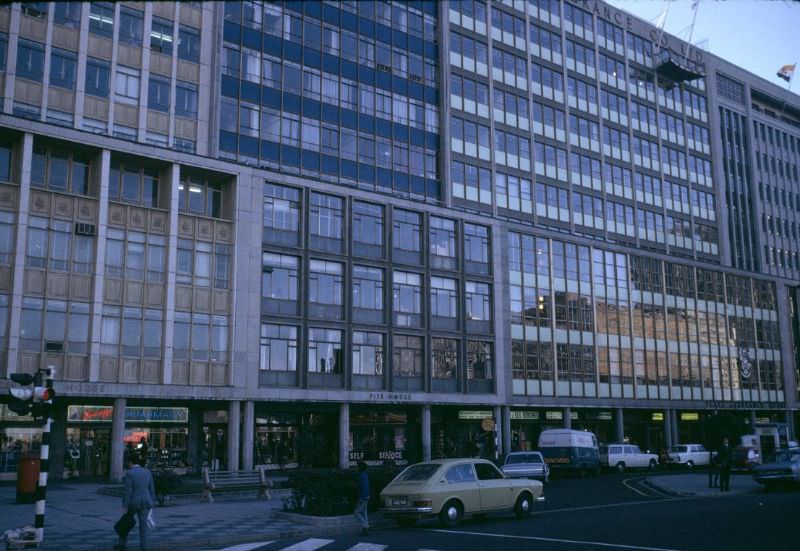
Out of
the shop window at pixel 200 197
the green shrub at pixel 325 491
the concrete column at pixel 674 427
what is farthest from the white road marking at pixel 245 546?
the concrete column at pixel 674 427

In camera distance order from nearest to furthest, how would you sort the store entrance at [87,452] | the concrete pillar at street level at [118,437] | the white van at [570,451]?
the concrete pillar at street level at [118,437]
the store entrance at [87,452]
the white van at [570,451]

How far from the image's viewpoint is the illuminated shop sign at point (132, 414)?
125 feet

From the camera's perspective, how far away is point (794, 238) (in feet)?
262

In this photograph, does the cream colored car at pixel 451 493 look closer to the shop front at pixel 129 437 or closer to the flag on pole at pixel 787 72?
the shop front at pixel 129 437

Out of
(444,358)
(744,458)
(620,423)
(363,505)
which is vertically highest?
(444,358)

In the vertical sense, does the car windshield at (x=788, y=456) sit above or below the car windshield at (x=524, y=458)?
above

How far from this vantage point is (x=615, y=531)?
57.7ft

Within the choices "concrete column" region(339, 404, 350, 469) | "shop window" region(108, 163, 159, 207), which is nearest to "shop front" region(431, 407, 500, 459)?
"concrete column" region(339, 404, 350, 469)

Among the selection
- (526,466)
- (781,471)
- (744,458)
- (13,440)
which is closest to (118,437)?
(13,440)

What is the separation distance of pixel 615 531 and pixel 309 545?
22.6ft

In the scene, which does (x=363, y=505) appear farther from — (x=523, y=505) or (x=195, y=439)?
(x=195, y=439)

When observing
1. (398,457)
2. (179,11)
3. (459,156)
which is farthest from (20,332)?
(459,156)

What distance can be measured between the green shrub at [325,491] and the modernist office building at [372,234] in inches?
704

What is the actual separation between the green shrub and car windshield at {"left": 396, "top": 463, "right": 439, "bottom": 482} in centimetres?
184
